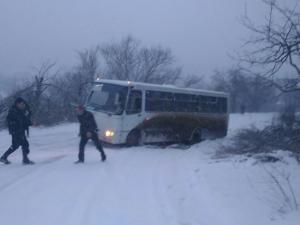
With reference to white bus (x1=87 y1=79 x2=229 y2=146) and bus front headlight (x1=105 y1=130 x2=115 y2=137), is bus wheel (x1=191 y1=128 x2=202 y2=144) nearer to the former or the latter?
white bus (x1=87 y1=79 x2=229 y2=146)

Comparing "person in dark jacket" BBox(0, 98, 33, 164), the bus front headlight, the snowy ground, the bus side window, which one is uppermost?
the bus side window

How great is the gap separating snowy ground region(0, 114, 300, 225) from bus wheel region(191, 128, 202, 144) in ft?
24.8

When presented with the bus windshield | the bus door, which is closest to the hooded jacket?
the bus windshield

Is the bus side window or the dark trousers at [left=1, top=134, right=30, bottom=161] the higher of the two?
the bus side window

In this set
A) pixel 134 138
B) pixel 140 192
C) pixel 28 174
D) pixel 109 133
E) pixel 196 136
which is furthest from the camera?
pixel 196 136

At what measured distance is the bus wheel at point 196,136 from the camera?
76.4 feet

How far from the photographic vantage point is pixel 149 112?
20.1 m

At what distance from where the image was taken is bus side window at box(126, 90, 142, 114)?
753 inches

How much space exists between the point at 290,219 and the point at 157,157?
27.9ft

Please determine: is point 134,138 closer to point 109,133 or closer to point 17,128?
point 109,133

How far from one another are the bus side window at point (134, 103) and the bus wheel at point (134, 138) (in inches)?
34.7

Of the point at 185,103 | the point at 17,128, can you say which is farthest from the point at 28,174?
the point at 185,103

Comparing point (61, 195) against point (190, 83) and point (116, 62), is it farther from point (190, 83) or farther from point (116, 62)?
point (190, 83)

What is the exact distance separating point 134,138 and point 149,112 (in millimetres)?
1362
